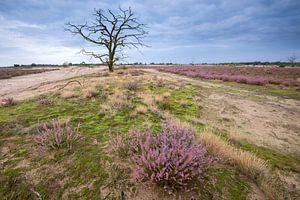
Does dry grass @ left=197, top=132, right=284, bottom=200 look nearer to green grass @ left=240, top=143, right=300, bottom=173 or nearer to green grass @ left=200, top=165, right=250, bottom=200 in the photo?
green grass @ left=200, top=165, right=250, bottom=200

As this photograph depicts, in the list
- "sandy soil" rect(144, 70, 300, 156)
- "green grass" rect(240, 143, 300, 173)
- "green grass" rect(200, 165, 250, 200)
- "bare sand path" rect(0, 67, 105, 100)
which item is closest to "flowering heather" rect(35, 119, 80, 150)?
"green grass" rect(200, 165, 250, 200)

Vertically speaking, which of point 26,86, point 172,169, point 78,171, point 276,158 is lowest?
point 26,86

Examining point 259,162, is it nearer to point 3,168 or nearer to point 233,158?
point 233,158

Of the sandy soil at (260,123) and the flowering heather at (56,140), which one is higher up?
the flowering heather at (56,140)

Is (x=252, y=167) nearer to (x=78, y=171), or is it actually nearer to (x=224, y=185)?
(x=224, y=185)

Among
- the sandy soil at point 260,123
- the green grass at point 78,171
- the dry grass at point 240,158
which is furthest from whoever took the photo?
the sandy soil at point 260,123

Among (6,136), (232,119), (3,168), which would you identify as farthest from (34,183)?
(232,119)

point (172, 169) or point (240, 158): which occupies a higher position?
point (172, 169)

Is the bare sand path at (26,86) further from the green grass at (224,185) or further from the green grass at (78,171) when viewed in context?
the green grass at (224,185)

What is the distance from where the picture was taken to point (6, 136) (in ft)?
14.8

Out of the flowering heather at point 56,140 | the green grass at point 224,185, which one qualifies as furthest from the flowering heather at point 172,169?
the flowering heather at point 56,140

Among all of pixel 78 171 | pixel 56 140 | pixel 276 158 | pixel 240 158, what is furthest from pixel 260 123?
pixel 56 140

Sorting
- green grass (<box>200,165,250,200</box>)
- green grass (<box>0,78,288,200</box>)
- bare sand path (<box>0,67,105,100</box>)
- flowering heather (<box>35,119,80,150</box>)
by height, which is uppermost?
flowering heather (<box>35,119,80,150</box>)

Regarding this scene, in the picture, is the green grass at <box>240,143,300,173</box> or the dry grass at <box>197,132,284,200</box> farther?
the green grass at <box>240,143,300,173</box>
